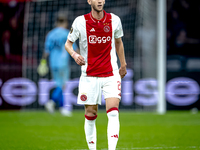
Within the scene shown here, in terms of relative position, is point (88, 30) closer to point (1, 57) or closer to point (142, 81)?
point (142, 81)

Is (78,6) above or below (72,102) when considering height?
above

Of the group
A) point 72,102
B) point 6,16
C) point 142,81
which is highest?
point 6,16

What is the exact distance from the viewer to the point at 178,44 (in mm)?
12930

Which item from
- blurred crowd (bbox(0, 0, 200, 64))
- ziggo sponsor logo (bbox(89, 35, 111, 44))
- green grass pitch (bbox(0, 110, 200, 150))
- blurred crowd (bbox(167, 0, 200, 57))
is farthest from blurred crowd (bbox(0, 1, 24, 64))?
ziggo sponsor logo (bbox(89, 35, 111, 44))

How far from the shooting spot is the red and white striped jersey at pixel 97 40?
395 cm

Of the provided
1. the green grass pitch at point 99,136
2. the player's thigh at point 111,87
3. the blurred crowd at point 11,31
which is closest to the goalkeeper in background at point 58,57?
the green grass pitch at point 99,136

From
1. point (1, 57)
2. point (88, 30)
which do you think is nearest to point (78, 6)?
point (1, 57)

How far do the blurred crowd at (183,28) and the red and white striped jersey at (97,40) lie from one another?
29.7 feet

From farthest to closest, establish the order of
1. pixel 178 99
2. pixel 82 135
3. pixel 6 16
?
pixel 6 16
pixel 178 99
pixel 82 135

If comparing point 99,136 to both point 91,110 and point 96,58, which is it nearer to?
point 91,110

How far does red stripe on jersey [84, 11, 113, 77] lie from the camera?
394cm

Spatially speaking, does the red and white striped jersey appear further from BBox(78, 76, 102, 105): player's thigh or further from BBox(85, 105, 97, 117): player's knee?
BBox(85, 105, 97, 117): player's knee

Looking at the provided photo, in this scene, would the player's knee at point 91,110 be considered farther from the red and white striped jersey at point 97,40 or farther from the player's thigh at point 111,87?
the red and white striped jersey at point 97,40

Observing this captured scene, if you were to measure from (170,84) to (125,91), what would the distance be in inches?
53.1
